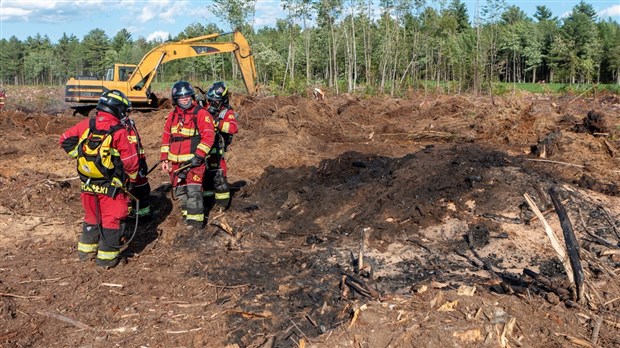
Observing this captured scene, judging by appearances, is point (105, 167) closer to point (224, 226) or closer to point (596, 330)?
point (224, 226)

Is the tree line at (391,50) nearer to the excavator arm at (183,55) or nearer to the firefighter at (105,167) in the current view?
the excavator arm at (183,55)

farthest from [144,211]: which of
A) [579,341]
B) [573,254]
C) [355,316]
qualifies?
[579,341]

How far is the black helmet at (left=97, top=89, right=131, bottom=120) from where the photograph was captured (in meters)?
6.18

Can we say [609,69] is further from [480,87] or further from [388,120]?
[388,120]

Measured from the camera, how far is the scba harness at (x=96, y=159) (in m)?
6.07

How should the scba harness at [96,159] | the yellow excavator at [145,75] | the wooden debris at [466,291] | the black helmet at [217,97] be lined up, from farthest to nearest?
1. the yellow excavator at [145,75]
2. the black helmet at [217,97]
3. the scba harness at [96,159]
4. the wooden debris at [466,291]

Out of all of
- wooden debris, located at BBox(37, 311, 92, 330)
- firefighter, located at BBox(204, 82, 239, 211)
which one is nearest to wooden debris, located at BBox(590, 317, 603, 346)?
wooden debris, located at BBox(37, 311, 92, 330)

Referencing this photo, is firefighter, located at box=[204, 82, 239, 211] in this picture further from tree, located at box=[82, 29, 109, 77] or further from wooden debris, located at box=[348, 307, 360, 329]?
tree, located at box=[82, 29, 109, 77]

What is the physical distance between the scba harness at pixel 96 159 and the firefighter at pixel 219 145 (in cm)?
198

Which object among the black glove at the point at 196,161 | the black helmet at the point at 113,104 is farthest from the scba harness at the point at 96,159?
the black glove at the point at 196,161

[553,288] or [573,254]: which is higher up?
[573,254]

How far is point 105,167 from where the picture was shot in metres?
6.11

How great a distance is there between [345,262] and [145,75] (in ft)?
49.5

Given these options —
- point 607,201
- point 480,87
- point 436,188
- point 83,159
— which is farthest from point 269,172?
point 480,87
